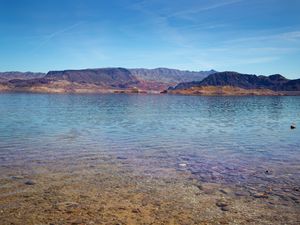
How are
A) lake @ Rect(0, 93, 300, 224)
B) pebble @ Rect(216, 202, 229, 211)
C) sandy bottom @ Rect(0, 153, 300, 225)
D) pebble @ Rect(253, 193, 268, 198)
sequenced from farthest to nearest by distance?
pebble @ Rect(253, 193, 268, 198)
pebble @ Rect(216, 202, 229, 211)
lake @ Rect(0, 93, 300, 224)
sandy bottom @ Rect(0, 153, 300, 225)

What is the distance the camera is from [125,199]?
14.9 meters

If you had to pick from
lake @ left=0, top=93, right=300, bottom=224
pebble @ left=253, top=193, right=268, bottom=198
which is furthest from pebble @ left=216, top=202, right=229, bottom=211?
pebble @ left=253, top=193, right=268, bottom=198

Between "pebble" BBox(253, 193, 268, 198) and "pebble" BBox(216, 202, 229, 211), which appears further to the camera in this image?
"pebble" BBox(253, 193, 268, 198)

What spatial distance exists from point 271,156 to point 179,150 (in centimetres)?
799

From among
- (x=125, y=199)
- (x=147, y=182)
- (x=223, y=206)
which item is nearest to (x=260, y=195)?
(x=223, y=206)

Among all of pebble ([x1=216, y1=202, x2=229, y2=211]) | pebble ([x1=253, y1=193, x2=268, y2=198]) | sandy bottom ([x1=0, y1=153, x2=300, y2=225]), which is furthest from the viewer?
pebble ([x1=253, y1=193, x2=268, y2=198])

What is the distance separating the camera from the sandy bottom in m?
12.7

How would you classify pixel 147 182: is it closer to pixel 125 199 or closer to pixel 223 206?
pixel 125 199

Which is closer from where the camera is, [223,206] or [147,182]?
[223,206]

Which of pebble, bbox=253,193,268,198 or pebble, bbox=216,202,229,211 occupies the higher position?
pebble, bbox=253,193,268,198

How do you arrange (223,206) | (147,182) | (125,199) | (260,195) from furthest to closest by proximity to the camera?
(147,182)
(260,195)
(125,199)
(223,206)

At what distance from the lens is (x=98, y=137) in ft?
114

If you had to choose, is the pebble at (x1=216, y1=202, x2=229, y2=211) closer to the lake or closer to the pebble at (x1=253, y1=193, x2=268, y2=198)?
the lake

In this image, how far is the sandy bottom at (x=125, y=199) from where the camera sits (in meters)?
12.7
